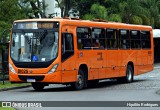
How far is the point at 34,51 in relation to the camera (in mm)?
23969

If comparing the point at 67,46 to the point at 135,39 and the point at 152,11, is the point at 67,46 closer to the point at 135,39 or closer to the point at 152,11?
the point at 135,39

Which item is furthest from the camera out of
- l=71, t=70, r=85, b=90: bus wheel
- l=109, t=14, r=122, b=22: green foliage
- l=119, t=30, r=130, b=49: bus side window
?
l=109, t=14, r=122, b=22: green foliage

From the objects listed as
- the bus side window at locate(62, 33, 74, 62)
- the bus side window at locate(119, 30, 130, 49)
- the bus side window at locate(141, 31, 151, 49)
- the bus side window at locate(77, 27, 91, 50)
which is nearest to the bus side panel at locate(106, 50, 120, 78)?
the bus side window at locate(119, 30, 130, 49)

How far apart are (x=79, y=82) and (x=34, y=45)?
287 centimetres

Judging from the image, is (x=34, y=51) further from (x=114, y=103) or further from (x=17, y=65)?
(x=114, y=103)

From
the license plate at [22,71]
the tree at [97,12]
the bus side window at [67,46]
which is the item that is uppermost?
the tree at [97,12]

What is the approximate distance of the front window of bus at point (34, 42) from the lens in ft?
78.2

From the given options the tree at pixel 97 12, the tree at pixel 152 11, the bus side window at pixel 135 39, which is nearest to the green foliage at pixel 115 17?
the tree at pixel 97 12

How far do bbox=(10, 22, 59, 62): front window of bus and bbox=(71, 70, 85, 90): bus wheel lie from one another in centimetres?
199

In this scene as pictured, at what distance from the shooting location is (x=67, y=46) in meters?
24.2

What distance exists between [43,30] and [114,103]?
7.14 metres

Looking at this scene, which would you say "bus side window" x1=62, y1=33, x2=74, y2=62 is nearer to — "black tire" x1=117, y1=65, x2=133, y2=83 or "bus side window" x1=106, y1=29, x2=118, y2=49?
"bus side window" x1=106, y1=29, x2=118, y2=49

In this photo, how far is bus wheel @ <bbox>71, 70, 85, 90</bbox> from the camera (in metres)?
25.1

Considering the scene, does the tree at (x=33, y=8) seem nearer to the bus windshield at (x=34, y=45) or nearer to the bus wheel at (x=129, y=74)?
the bus wheel at (x=129, y=74)
